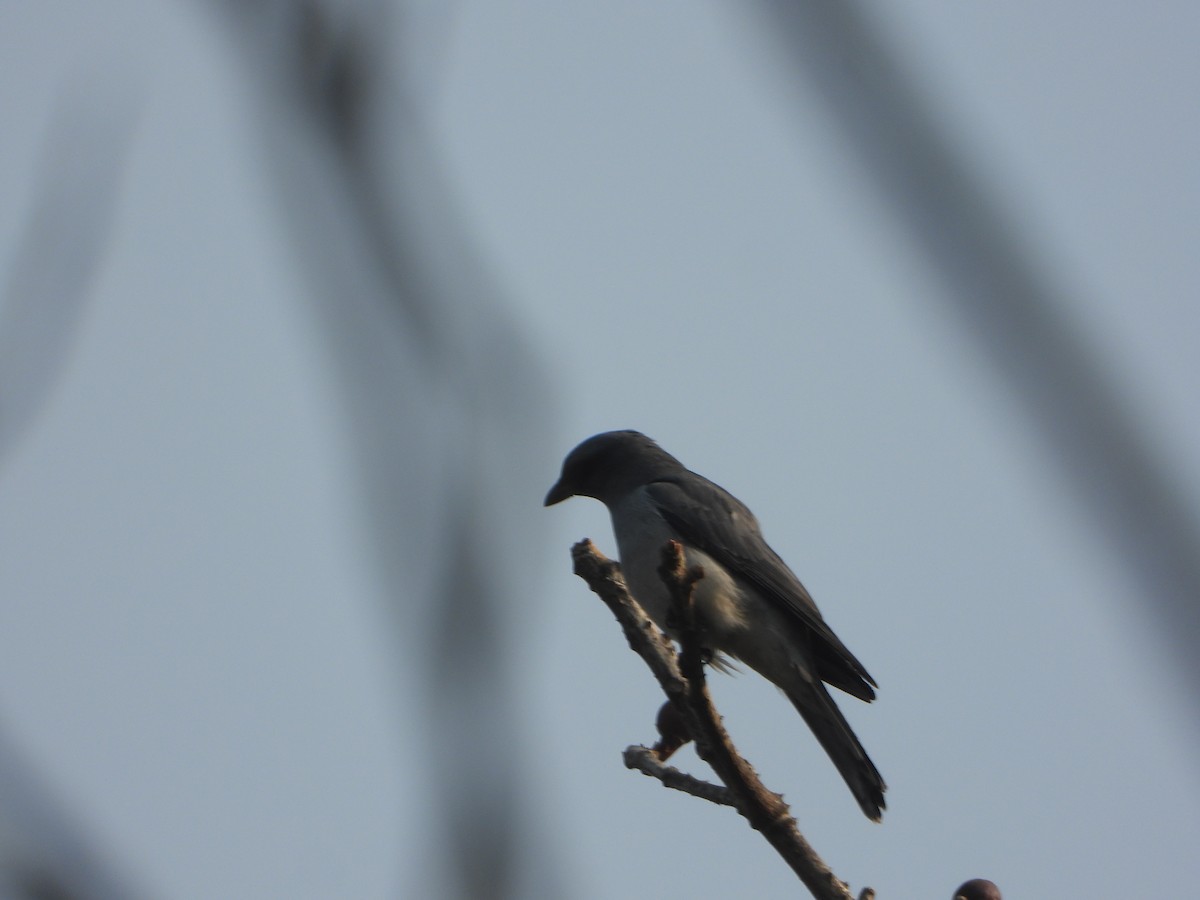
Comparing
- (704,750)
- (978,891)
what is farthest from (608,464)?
(978,891)

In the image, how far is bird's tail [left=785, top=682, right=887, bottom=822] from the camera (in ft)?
19.5

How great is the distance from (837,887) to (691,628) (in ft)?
3.26

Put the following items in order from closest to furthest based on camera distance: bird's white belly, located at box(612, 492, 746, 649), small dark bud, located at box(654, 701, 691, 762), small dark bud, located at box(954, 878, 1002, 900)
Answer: small dark bud, located at box(954, 878, 1002, 900) → small dark bud, located at box(654, 701, 691, 762) → bird's white belly, located at box(612, 492, 746, 649)

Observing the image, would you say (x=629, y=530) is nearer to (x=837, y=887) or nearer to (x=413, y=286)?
(x=837, y=887)

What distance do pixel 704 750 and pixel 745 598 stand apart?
2253mm

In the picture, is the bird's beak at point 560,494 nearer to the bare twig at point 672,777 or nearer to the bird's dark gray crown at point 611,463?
the bird's dark gray crown at point 611,463

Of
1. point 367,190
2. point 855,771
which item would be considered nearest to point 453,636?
point 367,190

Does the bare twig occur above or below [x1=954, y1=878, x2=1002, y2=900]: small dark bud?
above

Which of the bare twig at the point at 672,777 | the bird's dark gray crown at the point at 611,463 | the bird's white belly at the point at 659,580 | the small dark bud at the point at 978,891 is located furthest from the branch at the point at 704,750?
the bird's dark gray crown at the point at 611,463

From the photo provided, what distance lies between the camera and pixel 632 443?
25.9 ft

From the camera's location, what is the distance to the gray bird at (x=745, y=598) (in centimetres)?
629

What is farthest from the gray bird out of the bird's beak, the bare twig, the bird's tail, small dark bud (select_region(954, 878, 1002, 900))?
small dark bud (select_region(954, 878, 1002, 900))

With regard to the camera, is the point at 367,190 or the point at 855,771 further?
the point at 855,771

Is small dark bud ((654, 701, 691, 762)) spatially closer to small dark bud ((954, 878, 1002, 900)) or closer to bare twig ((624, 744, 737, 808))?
bare twig ((624, 744, 737, 808))
